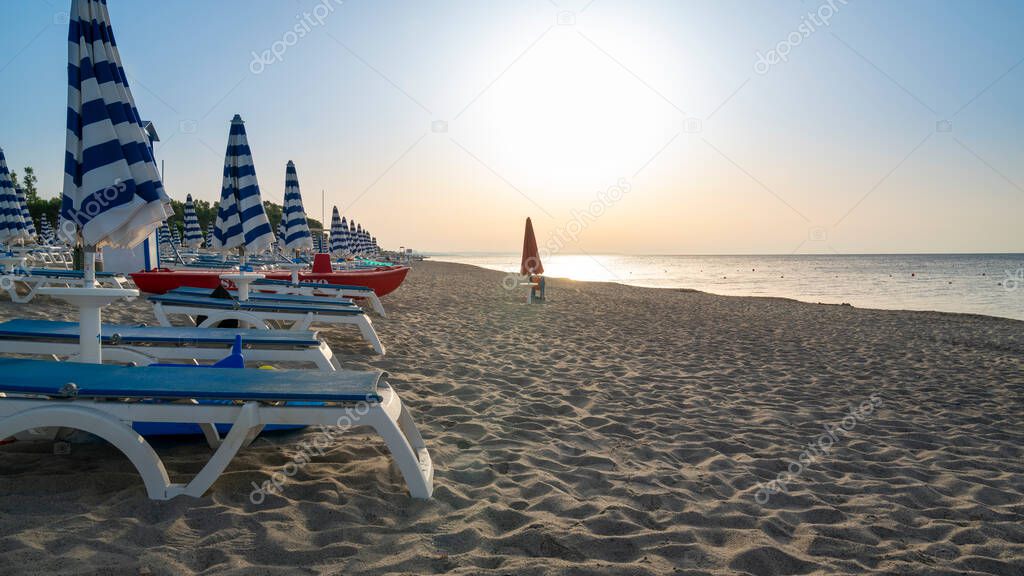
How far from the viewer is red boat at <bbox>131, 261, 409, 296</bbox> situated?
8945mm

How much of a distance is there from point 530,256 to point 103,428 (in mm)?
13135

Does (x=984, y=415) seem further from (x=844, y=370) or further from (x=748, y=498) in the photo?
(x=748, y=498)

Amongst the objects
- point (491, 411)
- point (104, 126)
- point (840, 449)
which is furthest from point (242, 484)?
point (840, 449)

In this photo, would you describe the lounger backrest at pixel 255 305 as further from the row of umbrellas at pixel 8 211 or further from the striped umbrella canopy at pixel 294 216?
the row of umbrellas at pixel 8 211

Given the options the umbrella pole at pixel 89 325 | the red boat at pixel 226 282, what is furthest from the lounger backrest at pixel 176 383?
the red boat at pixel 226 282

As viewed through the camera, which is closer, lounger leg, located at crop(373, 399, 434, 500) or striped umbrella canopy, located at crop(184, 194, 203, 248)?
lounger leg, located at crop(373, 399, 434, 500)

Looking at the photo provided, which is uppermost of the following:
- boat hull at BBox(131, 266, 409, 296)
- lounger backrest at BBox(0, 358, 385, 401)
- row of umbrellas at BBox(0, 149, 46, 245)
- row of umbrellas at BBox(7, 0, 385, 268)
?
row of umbrellas at BBox(0, 149, 46, 245)

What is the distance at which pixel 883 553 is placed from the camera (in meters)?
2.24

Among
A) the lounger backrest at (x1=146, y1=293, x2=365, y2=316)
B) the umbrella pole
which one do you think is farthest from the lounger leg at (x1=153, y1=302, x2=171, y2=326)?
the umbrella pole

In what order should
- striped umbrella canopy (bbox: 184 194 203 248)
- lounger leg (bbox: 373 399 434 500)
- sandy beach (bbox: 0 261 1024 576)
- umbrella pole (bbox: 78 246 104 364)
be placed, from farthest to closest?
1. striped umbrella canopy (bbox: 184 194 203 248)
2. umbrella pole (bbox: 78 246 104 364)
3. lounger leg (bbox: 373 399 434 500)
4. sandy beach (bbox: 0 261 1024 576)

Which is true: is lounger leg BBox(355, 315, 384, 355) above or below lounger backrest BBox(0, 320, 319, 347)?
below

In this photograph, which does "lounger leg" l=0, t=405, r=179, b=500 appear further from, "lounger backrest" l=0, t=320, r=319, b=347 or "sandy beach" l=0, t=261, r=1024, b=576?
"lounger backrest" l=0, t=320, r=319, b=347

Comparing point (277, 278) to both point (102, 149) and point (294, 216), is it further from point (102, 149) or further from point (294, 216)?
point (102, 149)

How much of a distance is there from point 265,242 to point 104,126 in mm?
4954
